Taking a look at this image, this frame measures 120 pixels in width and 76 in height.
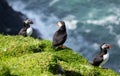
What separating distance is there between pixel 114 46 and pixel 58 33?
3252cm

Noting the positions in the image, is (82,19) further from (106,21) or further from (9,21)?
(9,21)

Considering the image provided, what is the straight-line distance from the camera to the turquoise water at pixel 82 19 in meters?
59.3

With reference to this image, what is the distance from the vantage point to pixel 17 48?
75.7 ft

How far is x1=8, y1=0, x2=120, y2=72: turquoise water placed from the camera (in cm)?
5928

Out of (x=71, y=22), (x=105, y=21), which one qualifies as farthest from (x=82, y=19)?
(x=105, y=21)

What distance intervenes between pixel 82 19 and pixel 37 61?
45534 mm

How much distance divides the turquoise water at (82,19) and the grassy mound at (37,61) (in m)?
31.1

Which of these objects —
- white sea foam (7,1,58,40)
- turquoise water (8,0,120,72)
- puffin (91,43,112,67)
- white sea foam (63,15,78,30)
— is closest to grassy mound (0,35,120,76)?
puffin (91,43,112,67)

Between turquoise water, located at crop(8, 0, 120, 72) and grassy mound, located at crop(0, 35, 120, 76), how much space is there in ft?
102

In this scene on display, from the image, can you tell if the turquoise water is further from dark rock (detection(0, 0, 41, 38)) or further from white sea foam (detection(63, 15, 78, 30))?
dark rock (detection(0, 0, 41, 38))

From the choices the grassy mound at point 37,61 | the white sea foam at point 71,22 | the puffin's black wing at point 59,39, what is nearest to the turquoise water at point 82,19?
the white sea foam at point 71,22

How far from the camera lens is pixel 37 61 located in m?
20.0

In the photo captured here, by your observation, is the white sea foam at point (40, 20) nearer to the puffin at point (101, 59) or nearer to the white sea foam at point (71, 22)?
the white sea foam at point (71, 22)

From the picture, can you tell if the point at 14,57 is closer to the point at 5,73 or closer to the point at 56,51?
the point at 56,51
